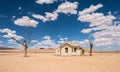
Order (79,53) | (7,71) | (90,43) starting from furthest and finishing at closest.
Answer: (90,43)
(79,53)
(7,71)

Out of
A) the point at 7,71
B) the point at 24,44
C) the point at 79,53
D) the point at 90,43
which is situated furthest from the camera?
the point at 90,43

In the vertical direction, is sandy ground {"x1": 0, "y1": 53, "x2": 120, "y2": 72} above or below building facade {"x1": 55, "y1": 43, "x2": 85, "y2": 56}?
below

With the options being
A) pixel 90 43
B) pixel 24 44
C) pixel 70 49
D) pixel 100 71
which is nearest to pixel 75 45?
pixel 70 49

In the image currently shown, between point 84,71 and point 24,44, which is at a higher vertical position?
point 24,44

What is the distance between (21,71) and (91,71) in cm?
662

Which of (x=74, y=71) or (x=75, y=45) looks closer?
(x=74, y=71)

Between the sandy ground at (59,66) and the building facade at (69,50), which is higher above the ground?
the building facade at (69,50)

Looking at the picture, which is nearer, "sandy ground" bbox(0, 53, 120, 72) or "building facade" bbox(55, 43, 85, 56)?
"sandy ground" bbox(0, 53, 120, 72)

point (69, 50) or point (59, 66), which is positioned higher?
point (69, 50)

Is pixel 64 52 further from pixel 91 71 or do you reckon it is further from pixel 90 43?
pixel 91 71

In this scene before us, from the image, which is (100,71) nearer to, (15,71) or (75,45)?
(15,71)

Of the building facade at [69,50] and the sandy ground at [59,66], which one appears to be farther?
the building facade at [69,50]

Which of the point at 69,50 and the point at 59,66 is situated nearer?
the point at 59,66

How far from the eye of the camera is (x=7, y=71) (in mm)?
16031
